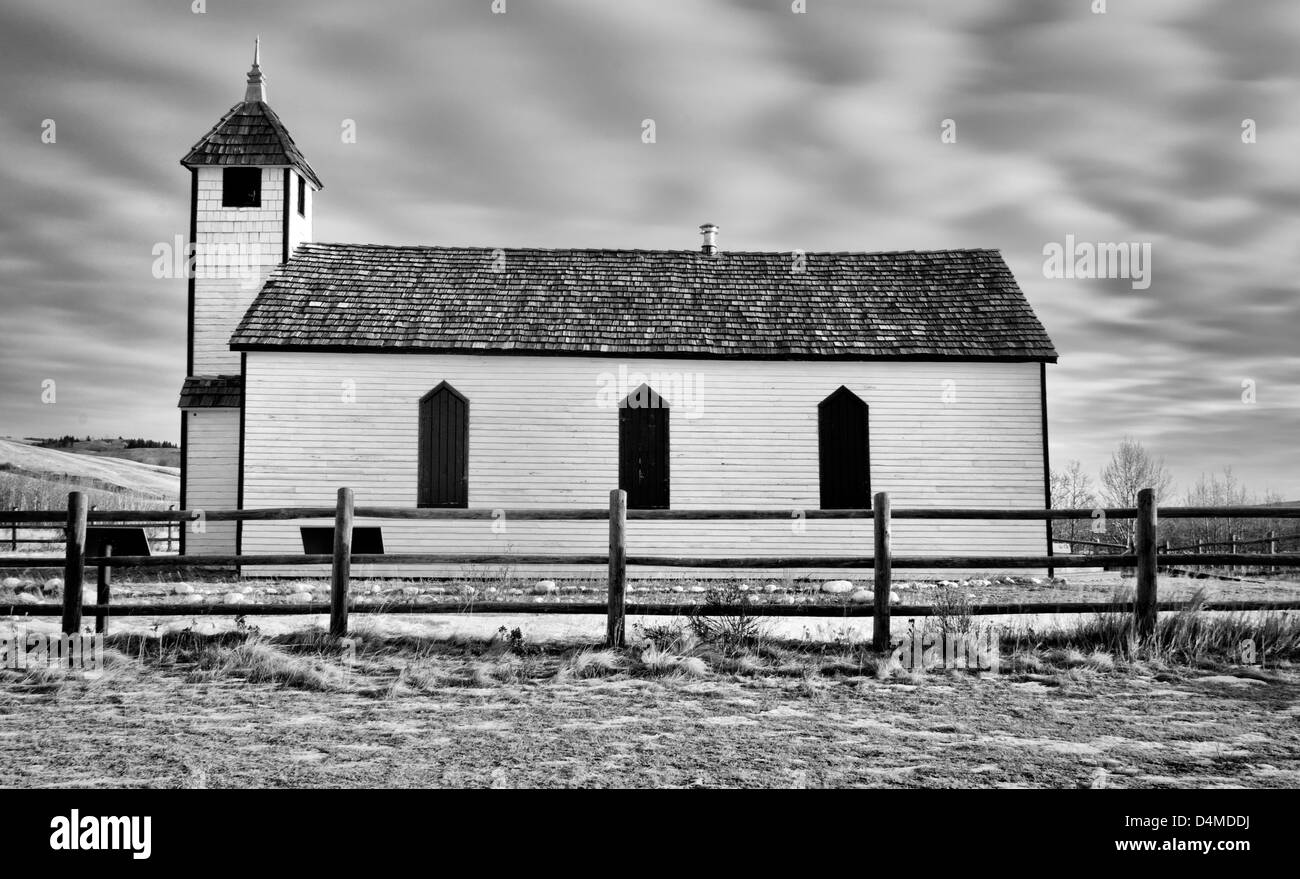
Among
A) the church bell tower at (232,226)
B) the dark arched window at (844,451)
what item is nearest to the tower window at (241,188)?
the church bell tower at (232,226)

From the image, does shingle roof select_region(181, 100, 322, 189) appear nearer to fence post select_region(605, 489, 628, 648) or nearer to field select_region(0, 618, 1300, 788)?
field select_region(0, 618, 1300, 788)

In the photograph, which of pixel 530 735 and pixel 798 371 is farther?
pixel 798 371

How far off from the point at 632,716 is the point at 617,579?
258 cm

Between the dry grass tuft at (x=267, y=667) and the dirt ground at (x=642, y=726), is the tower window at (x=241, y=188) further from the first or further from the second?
the dry grass tuft at (x=267, y=667)

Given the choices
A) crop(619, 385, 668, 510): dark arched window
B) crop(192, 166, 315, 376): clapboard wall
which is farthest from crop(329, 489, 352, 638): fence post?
crop(192, 166, 315, 376): clapboard wall

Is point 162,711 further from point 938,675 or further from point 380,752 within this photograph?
point 938,675

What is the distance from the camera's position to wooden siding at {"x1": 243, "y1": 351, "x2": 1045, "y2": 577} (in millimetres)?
17141

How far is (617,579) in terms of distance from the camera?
905 centimetres

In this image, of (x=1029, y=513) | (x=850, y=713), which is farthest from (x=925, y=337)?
(x=850, y=713)

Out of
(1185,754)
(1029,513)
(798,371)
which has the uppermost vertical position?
(798,371)

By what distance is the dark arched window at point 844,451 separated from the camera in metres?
17.6

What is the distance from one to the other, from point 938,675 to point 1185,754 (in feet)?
8.31

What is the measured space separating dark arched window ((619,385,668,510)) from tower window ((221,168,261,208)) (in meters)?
9.80
